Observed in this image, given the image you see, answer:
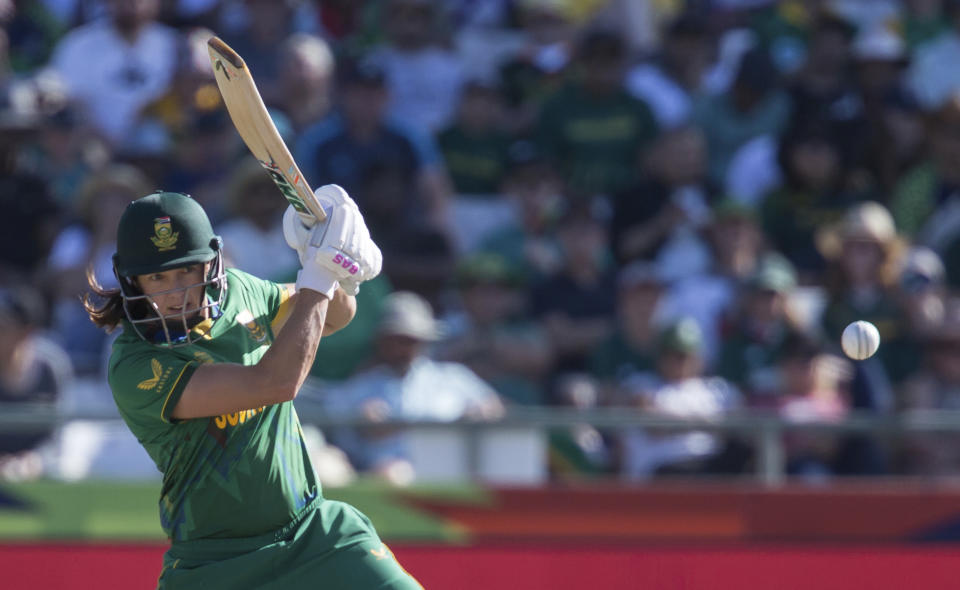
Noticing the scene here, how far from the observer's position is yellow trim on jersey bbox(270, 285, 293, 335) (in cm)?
463

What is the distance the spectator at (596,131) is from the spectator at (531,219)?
0.25 meters

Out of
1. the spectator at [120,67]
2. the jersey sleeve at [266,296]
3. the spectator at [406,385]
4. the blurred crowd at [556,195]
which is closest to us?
the jersey sleeve at [266,296]

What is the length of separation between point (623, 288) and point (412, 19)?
2.71 meters

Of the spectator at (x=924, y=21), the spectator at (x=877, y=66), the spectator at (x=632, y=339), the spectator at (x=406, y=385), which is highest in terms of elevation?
the spectator at (x=924, y=21)

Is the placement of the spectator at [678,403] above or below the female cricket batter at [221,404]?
above

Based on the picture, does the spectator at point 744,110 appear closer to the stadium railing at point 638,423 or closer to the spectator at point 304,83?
the spectator at point 304,83

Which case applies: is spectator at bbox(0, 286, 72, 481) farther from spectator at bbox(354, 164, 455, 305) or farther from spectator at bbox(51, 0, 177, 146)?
spectator at bbox(51, 0, 177, 146)

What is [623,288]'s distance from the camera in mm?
8391

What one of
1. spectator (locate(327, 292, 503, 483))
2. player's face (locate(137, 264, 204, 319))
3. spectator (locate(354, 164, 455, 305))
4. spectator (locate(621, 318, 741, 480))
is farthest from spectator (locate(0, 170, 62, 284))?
player's face (locate(137, 264, 204, 319))

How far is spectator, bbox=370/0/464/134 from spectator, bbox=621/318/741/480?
109 inches

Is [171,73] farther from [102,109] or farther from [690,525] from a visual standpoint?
[690,525]

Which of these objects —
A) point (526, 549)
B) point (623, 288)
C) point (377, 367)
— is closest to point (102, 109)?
point (377, 367)

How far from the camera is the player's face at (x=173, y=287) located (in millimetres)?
4113

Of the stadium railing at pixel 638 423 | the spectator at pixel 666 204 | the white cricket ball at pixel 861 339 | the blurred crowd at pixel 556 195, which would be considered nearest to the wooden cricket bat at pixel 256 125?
the white cricket ball at pixel 861 339
